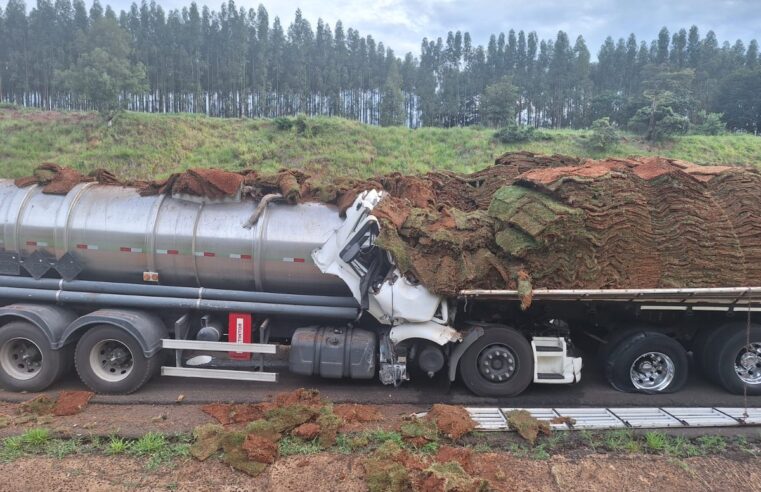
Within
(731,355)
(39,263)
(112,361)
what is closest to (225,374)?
(112,361)

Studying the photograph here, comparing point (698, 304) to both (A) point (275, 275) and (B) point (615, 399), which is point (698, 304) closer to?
(B) point (615, 399)

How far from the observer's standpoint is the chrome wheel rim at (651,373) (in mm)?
6973

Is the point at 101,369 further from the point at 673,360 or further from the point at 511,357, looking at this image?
the point at 673,360

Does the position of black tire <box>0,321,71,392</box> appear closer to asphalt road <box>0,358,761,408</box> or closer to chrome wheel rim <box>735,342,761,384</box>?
asphalt road <box>0,358,761,408</box>

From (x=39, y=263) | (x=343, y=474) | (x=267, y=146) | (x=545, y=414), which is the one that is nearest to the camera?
(x=343, y=474)

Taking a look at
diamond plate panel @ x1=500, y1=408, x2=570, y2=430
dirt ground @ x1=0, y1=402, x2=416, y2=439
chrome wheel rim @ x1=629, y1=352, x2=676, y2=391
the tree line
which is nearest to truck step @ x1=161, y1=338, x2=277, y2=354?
dirt ground @ x1=0, y1=402, x2=416, y2=439

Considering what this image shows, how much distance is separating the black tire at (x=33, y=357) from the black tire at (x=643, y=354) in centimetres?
759

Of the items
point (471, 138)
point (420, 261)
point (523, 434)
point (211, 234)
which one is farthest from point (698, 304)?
point (471, 138)

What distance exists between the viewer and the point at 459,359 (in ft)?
22.2

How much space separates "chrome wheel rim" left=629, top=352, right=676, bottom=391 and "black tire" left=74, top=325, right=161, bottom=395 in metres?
6.63

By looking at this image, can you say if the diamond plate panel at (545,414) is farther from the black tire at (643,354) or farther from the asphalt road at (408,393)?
the black tire at (643,354)

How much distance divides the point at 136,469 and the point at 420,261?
3789 millimetres

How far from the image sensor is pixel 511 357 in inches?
268

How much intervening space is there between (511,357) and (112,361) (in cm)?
544
